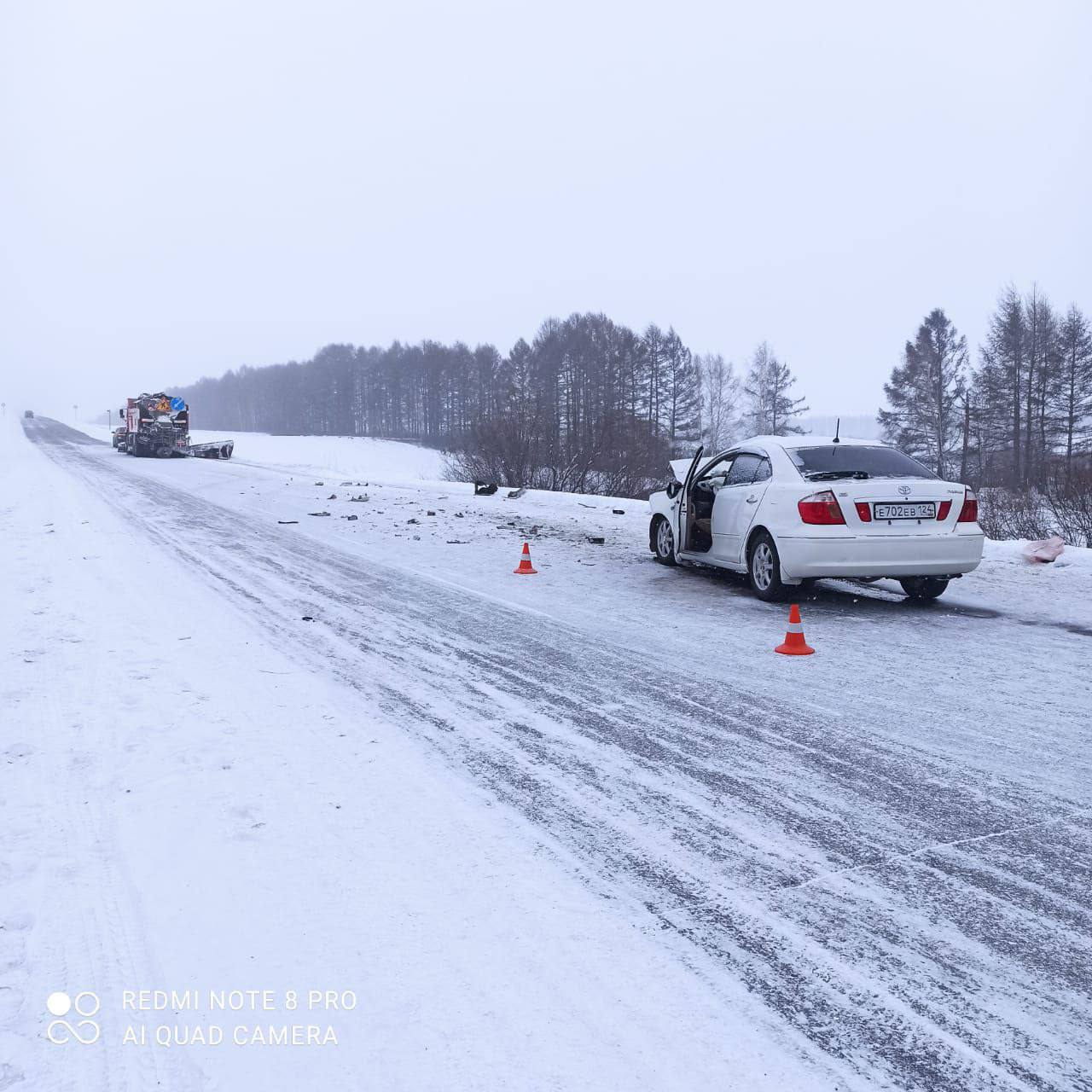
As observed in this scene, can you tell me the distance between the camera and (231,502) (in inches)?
741

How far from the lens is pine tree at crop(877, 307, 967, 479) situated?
48.7 m

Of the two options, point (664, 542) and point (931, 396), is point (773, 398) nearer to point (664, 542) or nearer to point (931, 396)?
point (931, 396)

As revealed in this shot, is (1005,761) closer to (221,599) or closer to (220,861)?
(220,861)

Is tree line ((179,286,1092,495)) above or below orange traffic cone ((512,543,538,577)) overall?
above

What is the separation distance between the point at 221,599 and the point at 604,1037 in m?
6.85

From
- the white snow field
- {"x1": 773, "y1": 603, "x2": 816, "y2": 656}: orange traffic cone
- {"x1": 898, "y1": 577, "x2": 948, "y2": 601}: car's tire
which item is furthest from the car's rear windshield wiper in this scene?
{"x1": 773, "y1": 603, "x2": 816, "y2": 656}: orange traffic cone

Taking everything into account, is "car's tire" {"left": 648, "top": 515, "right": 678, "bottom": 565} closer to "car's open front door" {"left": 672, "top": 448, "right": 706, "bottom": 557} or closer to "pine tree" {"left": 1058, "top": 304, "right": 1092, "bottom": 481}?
"car's open front door" {"left": 672, "top": 448, "right": 706, "bottom": 557}

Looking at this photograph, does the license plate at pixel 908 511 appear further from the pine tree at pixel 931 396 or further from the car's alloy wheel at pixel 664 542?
the pine tree at pixel 931 396

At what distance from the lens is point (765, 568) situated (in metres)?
8.76

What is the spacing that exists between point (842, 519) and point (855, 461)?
0.93 metres

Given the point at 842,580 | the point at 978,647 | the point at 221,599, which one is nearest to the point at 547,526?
the point at 842,580

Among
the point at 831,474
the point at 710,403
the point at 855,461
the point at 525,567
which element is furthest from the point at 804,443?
the point at 710,403

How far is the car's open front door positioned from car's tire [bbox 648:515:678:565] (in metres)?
0.57

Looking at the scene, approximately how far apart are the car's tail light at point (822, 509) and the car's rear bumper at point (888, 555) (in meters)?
0.18
